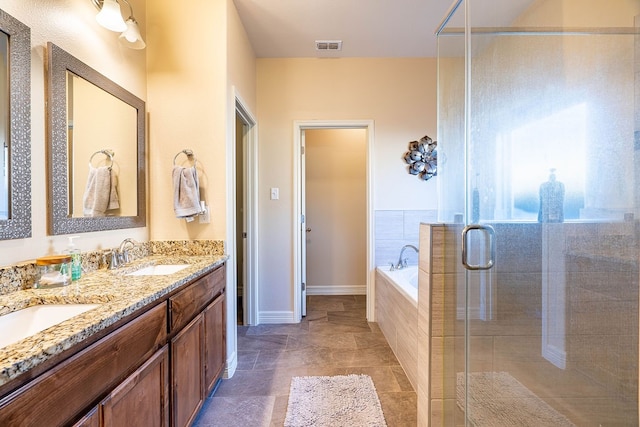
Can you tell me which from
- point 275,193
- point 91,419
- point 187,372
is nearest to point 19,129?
point 91,419

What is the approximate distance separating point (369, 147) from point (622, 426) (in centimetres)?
247

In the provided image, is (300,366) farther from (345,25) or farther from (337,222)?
(345,25)

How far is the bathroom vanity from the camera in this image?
63 cm

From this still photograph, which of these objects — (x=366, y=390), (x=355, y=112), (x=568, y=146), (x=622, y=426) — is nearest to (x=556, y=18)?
(x=568, y=146)

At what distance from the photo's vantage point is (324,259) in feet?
12.9

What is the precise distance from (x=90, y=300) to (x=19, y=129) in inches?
29.2

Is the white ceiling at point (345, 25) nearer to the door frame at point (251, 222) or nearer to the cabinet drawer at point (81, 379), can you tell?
the door frame at point (251, 222)

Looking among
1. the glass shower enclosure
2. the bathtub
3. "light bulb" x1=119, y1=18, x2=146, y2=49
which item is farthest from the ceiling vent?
the bathtub

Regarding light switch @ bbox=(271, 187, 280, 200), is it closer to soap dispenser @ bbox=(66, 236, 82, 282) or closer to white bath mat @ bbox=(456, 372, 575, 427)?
soap dispenser @ bbox=(66, 236, 82, 282)

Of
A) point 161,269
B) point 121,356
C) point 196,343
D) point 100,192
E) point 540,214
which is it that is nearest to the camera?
point 121,356

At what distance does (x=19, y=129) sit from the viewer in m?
1.14

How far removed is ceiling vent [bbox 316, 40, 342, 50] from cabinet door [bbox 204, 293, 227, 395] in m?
2.33

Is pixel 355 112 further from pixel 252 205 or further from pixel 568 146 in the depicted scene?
pixel 568 146

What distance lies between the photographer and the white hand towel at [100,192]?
1.50 m
